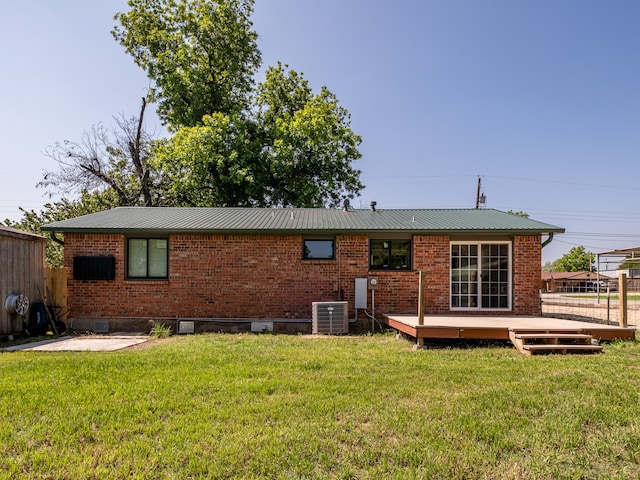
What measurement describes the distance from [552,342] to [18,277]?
39.6 feet

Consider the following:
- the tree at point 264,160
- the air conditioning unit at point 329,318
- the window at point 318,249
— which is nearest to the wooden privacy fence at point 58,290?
the window at point 318,249

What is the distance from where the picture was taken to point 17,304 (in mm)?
9062

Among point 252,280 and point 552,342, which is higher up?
point 252,280

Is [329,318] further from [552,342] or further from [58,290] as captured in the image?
[58,290]

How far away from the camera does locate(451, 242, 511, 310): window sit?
10250 mm

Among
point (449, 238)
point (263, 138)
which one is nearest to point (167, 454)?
point (449, 238)

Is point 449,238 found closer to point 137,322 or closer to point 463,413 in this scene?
point 463,413

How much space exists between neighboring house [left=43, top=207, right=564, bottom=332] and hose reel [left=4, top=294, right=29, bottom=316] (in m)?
1.04

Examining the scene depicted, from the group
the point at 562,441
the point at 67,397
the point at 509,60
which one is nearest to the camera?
the point at 562,441

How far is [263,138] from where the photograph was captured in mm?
20250

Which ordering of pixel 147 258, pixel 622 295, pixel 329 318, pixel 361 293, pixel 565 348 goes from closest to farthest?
1. pixel 565 348
2. pixel 622 295
3. pixel 329 318
4. pixel 361 293
5. pixel 147 258

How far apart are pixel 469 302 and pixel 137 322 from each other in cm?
882

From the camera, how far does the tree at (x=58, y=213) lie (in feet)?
62.6

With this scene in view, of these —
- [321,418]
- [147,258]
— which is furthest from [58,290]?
[321,418]
